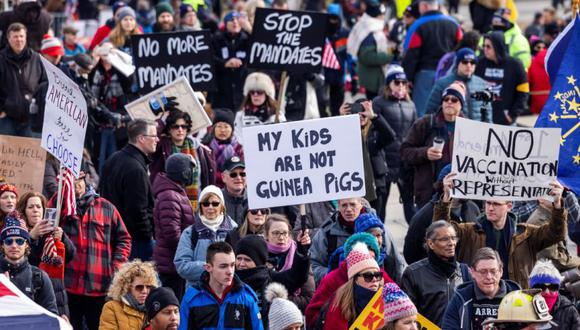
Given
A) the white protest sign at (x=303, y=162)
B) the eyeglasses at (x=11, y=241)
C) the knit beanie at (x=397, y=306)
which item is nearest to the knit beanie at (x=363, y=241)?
the white protest sign at (x=303, y=162)

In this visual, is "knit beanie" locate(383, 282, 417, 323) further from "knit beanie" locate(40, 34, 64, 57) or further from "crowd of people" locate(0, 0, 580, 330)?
"knit beanie" locate(40, 34, 64, 57)

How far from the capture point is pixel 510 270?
12.4 m

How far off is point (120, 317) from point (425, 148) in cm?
412

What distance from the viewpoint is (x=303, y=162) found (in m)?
12.1

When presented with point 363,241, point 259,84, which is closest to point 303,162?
point 363,241

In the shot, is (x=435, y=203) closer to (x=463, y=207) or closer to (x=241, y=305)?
(x=463, y=207)

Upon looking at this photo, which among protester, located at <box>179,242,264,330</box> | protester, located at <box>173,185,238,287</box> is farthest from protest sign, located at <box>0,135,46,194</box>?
protester, located at <box>179,242,264,330</box>

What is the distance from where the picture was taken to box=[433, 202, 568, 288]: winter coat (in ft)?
40.4

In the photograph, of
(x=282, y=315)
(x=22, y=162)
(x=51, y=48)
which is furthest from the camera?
(x=51, y=48)

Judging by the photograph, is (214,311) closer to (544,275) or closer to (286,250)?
(286,250)

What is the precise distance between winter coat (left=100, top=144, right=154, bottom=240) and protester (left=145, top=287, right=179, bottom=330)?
8.60 ft

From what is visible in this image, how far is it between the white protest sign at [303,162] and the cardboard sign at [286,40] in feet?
11.7

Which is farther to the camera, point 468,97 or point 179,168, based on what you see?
point 468,97

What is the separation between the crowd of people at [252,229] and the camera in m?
10.9
